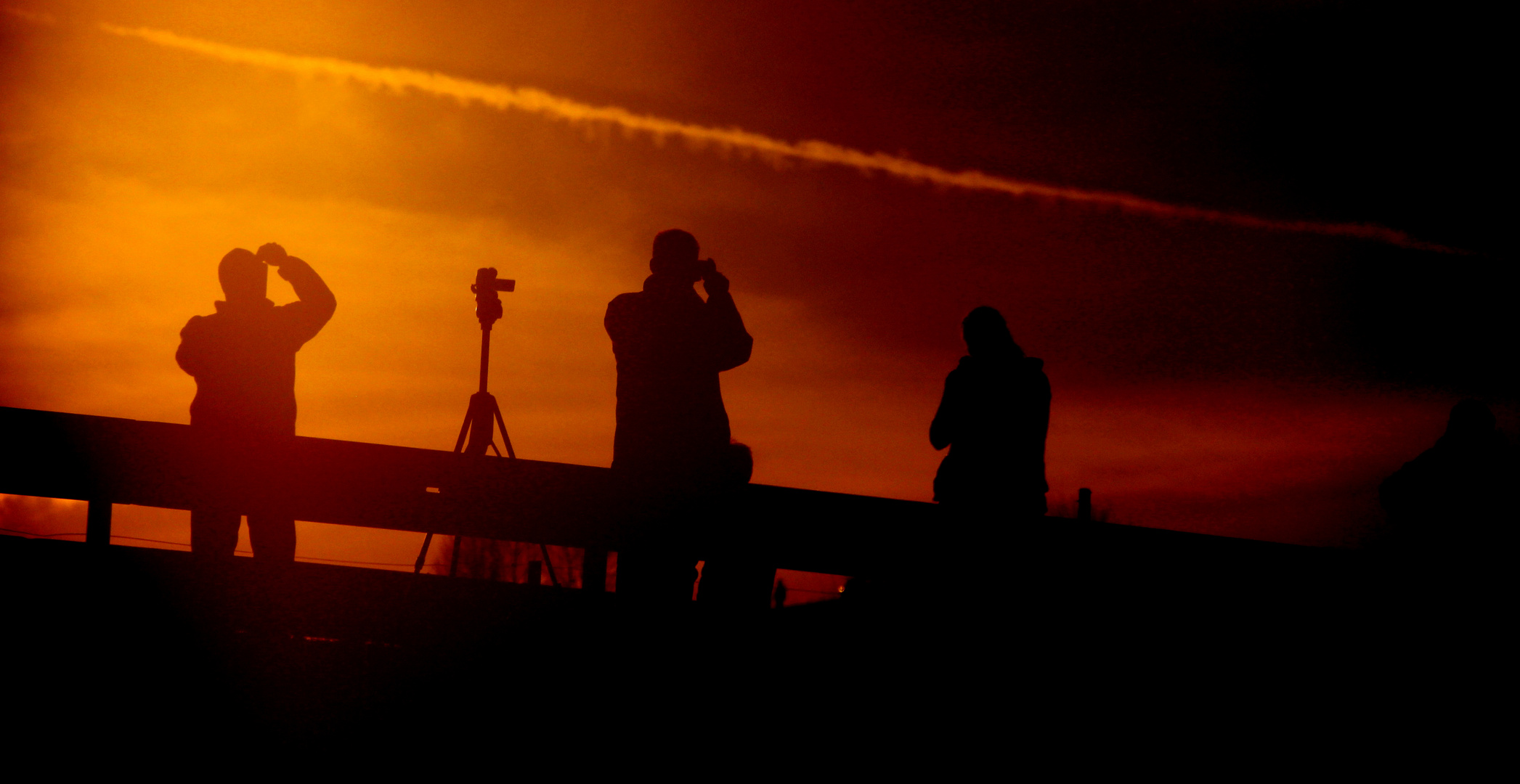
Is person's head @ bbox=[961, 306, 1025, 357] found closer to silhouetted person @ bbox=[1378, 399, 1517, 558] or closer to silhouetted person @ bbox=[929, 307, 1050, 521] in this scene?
silhouetted person @ bbox=[929, 307, 1050, 521]

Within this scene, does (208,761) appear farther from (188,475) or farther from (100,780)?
(188,475)

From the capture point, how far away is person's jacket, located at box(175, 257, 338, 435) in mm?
5805

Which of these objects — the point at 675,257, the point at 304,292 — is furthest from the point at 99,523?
the point at 675,257

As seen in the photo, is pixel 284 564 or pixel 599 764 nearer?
pixel 599 764

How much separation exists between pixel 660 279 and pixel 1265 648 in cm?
288

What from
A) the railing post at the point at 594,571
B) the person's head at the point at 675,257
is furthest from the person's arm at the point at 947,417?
the railing post at the point at 594,571

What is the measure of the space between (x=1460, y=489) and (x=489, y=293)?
597 cm

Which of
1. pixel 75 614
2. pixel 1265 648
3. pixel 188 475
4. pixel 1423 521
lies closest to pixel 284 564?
pixel 188 475

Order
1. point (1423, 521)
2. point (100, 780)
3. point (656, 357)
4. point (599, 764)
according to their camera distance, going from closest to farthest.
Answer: point (100, 780), point (599, 764), point (656, 357), point (1423, 521)

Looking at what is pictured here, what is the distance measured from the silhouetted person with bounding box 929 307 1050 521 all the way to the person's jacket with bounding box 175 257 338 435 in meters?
3.37

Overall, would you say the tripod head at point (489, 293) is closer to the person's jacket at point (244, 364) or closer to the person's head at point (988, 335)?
the person's jacket at point (244, 364)

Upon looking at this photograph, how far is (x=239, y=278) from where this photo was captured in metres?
5.97

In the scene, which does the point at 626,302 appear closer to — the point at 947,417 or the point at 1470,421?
the point at 947,417

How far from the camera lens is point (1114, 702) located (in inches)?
164
